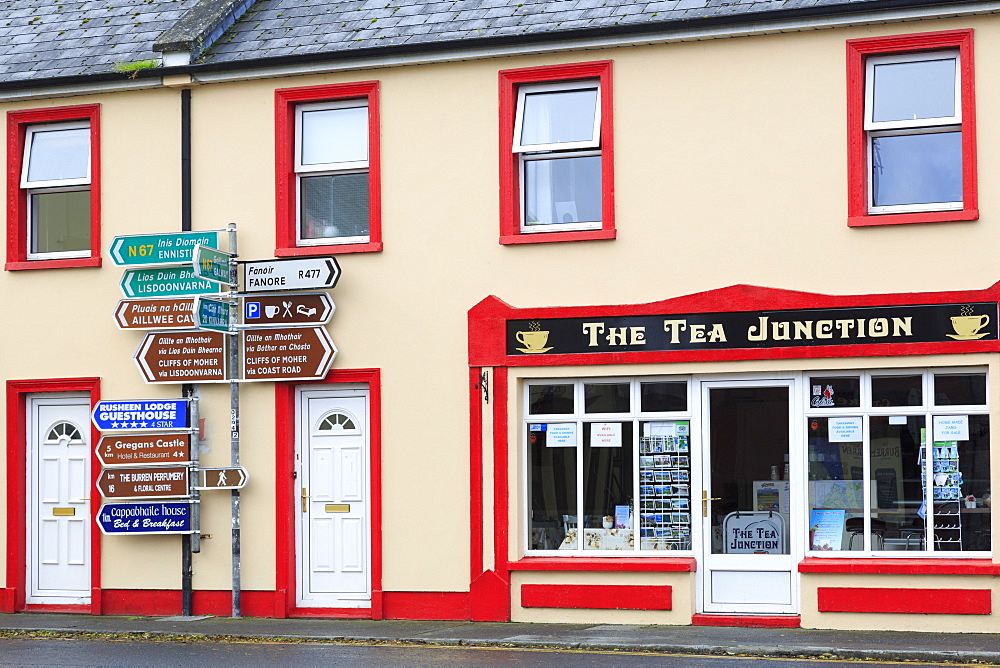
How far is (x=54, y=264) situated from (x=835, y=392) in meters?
8.85

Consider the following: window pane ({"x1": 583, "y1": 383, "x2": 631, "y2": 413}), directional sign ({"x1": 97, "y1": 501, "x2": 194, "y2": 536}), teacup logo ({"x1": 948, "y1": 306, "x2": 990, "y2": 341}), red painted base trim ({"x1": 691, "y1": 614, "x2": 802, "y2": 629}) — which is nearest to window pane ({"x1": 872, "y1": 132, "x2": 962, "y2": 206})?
teacup logo ({"x1": 948, "y1": 306, "x2": 990, "y2": 341})

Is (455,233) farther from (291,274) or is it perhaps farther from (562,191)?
(291,274)

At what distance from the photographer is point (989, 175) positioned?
13766 millimetres

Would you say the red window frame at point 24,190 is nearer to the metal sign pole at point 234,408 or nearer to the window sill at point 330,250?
the metal sign pole at point 234,408

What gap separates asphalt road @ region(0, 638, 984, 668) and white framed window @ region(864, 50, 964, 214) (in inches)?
185

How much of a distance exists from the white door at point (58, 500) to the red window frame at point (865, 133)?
8926mm

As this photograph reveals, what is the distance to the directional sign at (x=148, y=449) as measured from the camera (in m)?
16.0

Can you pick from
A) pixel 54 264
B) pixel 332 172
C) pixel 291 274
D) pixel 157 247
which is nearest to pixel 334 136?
pixel 332 172

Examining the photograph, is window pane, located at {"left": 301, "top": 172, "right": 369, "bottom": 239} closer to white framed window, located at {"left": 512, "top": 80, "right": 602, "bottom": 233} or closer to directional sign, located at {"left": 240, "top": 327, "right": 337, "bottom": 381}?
directional sign, located at {"left": 240, "top": 327, "right": 337, "bottom": 381}

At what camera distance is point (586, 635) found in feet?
44.9

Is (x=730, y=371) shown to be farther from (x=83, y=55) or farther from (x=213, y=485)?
(x=83, y=55)

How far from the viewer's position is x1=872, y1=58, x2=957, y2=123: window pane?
14.0 metres

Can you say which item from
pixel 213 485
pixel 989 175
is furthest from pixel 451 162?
pixel 989 175

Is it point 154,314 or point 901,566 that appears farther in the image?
point 154,314
